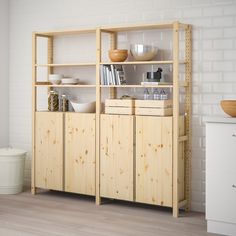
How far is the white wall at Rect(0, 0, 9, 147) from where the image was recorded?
6.48m

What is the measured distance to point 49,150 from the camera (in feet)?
18.9

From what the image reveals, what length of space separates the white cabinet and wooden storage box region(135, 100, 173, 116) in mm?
690

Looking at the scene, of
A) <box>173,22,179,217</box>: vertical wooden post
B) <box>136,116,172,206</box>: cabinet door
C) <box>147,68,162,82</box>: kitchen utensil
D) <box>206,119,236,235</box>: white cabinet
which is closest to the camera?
<box>206,119,236,235</box>: white cabinet

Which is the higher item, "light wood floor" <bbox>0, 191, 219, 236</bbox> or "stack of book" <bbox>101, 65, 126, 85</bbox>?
"stack of book" <bbox>101, 65, 126, 85</bbox>

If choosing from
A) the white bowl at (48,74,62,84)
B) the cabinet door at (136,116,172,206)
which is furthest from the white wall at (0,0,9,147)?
the cabinet door at (136,116,172,206)

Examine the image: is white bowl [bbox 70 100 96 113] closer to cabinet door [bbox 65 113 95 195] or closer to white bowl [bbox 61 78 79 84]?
cabinet door [bbox 65 113 95 195]

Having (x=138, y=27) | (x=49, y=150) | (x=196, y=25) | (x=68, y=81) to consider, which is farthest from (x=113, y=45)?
(x=49, y=150)

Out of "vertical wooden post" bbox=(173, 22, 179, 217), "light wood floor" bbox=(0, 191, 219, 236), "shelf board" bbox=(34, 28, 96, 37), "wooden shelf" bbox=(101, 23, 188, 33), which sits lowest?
"light wood floor" bbox=(0, 191, 219, 236)

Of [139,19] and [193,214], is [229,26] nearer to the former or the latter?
[139,19]

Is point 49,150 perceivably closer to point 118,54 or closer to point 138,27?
point 118,54

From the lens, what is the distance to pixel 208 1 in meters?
5.00

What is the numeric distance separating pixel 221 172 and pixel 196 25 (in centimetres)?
160

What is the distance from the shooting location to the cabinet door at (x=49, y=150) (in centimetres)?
567

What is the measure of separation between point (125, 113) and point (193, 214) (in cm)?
124
